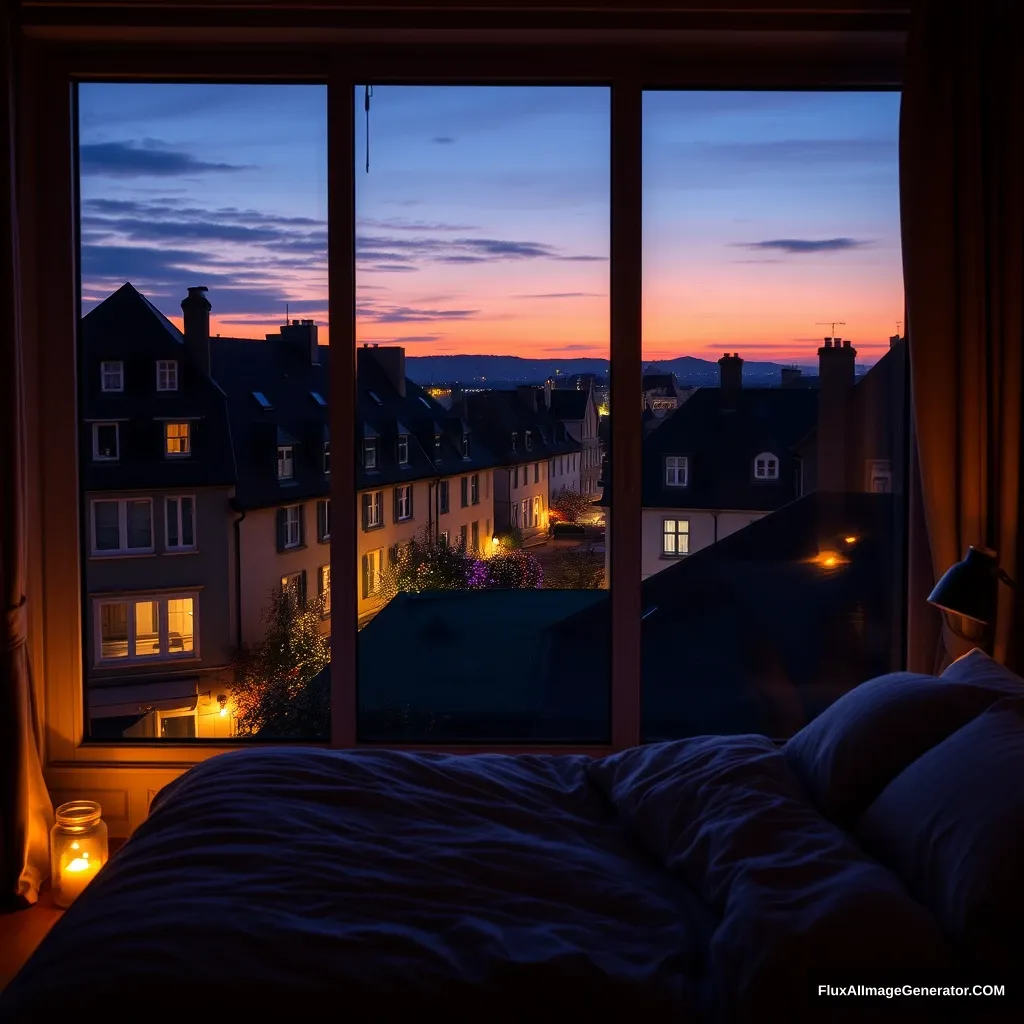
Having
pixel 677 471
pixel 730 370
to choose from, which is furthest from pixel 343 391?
pixel 730 370

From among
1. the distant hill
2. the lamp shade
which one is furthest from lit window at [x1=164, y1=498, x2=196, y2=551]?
the lamp shade

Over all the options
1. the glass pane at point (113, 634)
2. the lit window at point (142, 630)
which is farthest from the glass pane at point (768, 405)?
the glass pane at point (113, 634)

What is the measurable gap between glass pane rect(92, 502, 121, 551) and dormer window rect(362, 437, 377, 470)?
2.82 ft

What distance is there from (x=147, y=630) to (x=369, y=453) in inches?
39.0

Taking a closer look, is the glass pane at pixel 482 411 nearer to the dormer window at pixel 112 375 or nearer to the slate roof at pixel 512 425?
the slate roof at pixel 512 425

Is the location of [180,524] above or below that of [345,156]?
below

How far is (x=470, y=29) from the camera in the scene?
3002 millimetres

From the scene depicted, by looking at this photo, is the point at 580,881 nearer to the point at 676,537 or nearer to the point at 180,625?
the point at 676,537

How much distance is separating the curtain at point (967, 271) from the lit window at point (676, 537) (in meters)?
0.77

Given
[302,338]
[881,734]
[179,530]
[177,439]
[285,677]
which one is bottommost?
[285,677]

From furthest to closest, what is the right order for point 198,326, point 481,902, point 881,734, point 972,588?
point 198,326 < point 972,588 < point 881,734 < point 481,902

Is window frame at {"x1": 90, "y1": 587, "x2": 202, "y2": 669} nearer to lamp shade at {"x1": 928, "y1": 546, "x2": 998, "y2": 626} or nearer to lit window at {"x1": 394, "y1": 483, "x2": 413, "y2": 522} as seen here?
lit window at {"x1": 394, "y1": 483, "x2": 413, "y2": 522}

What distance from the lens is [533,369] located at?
335 cm

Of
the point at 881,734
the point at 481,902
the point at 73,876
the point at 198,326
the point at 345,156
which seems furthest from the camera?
the point at 198,326
